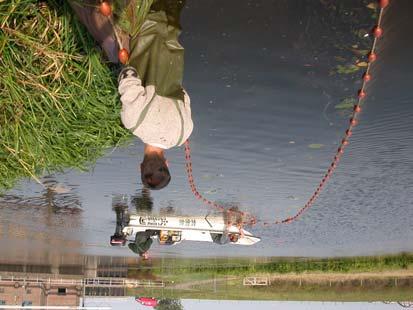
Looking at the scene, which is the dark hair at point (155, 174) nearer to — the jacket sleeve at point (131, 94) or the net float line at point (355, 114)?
the jacket sleeve at point (131, 94)

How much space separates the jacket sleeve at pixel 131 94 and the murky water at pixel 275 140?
1.74 ft

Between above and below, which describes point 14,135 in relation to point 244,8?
below

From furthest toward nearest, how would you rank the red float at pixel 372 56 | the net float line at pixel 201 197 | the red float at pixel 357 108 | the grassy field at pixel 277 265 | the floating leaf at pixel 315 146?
the grassy field at pixel 277 265, the net float line at pixel 201 197, the floating leaf at pixel 315 146, the red float at pixel 357 108, the red float at pixel 372 56

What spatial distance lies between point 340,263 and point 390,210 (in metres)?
4.01

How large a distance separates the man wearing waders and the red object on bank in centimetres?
969

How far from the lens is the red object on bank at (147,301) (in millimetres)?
11078

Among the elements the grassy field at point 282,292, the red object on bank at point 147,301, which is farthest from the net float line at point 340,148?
the red object on bank at point 147,301

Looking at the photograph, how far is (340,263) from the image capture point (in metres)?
8.52

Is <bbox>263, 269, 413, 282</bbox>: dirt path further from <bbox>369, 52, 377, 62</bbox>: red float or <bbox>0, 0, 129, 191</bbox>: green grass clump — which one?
<bbox>0, 0, 129, 191</bbox>: green grass clump

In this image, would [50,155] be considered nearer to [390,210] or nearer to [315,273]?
[390,210]

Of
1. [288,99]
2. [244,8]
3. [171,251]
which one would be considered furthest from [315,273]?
[244,8]

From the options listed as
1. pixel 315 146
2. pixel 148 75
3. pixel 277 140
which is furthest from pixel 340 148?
pixel 148 75

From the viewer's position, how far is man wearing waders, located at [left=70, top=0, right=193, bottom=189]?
167 cm

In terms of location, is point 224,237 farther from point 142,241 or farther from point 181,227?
point 142,241
